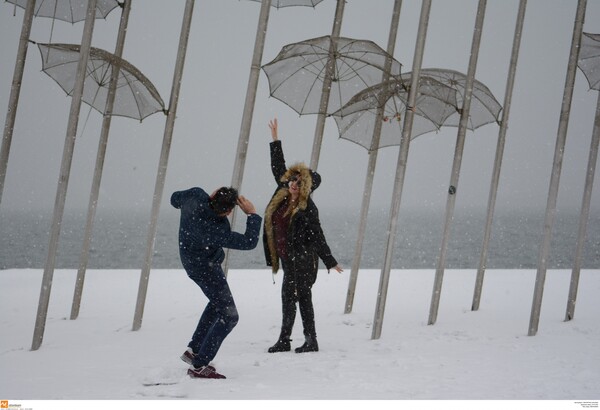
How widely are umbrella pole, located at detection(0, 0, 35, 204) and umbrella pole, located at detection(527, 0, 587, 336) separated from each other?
644 centimetres

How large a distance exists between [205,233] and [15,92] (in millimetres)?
3869

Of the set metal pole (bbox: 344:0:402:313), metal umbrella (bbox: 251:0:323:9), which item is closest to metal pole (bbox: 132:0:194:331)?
metal umbrella (bbox: 251:0:323:9)

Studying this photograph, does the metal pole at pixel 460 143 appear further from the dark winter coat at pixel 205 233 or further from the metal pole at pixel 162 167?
the metal pole at pixel 162 167

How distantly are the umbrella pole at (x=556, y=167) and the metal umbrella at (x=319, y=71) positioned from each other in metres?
2.05

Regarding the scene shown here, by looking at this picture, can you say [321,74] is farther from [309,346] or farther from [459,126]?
[309,346]

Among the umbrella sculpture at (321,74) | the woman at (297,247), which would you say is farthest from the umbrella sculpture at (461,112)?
the woman at (297,247)

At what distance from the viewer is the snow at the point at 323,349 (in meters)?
4.25

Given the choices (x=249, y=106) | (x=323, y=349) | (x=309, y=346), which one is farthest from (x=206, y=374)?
(x=249, y=106)

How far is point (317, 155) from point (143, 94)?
249 cm

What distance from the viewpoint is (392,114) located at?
8.57 meters

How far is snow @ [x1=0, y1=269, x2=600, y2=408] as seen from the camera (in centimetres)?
425

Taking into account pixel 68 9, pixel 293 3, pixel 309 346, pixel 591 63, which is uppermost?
pixel 293 3

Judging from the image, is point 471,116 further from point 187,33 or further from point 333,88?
point 187,33
